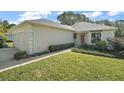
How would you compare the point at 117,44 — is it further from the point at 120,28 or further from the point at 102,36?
the point at 120,28

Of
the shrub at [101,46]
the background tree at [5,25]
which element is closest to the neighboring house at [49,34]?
the shrub at [101,46]

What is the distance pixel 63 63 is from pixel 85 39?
13.1 metres

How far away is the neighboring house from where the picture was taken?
14930 mm

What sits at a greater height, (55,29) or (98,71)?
(55,29)

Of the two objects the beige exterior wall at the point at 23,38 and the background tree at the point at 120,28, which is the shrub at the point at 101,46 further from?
the beige exterior wall at the point at 23,38

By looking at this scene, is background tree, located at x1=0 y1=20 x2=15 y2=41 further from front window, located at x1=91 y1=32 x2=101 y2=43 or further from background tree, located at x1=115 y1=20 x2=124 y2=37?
background tree, located at x1=115 y1=20 x2=124 y2=37

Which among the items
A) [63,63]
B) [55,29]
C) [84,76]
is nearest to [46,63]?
[63,63]

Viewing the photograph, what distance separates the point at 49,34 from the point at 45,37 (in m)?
0.76

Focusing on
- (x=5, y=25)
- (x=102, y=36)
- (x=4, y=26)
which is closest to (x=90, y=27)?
(x=102, y=36)

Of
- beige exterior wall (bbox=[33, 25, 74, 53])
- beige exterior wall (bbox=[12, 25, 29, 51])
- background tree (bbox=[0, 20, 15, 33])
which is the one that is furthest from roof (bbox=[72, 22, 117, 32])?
background tree (bbox=[0, 20, 15, 33])

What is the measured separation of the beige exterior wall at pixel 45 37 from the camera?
15123 mm

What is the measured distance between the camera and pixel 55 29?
1791 centimetres
